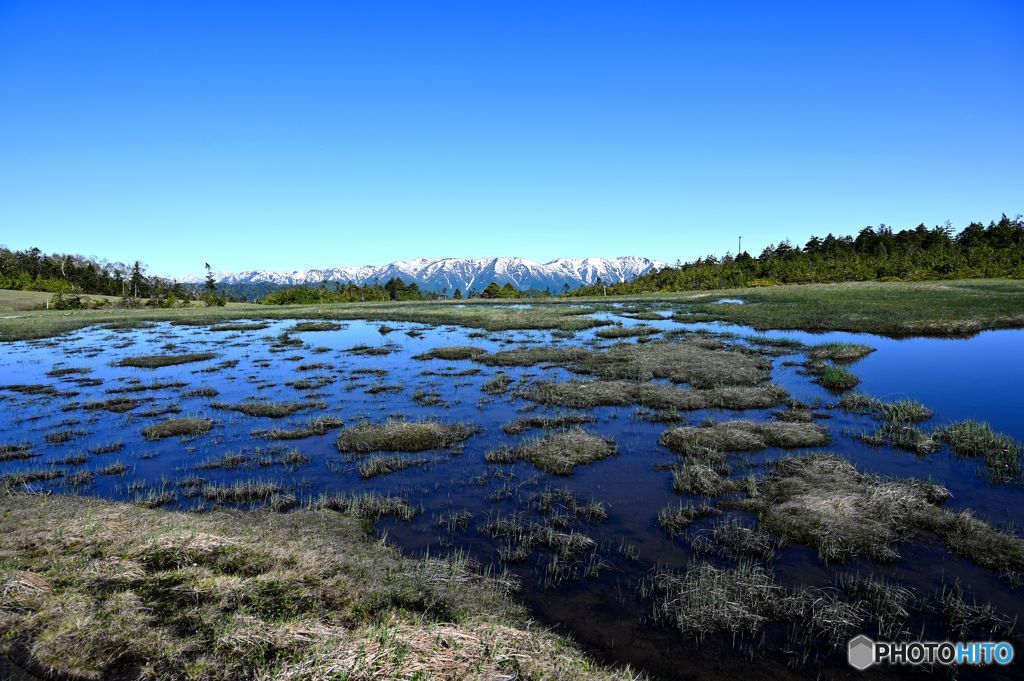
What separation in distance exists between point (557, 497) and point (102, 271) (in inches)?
8910

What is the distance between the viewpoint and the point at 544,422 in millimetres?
19641

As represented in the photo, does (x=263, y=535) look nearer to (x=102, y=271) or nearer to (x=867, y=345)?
(x=867, y=345)

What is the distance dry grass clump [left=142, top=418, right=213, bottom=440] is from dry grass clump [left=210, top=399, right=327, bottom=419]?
202 cm

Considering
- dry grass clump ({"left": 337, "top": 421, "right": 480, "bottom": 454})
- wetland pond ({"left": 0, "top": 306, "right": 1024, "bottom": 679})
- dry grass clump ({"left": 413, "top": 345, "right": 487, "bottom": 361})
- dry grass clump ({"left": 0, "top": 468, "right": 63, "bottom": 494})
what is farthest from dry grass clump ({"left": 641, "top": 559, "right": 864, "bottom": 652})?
dry grass clump ({"left": 413, "top": 345, "right": 487, "bottom": 361})

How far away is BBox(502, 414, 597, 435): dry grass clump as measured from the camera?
19.0 m

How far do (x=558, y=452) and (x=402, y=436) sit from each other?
20.0 ft

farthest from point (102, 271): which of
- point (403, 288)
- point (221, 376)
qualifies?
point (221, 376)

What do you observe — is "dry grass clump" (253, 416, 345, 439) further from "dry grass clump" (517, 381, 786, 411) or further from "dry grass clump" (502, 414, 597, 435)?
"dry grass clump" (517, 381, 786, 411)

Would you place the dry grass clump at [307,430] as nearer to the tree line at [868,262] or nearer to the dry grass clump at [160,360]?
the dry grass clump at [160,360]

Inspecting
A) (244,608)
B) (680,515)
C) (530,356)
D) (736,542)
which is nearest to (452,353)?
(530,356)

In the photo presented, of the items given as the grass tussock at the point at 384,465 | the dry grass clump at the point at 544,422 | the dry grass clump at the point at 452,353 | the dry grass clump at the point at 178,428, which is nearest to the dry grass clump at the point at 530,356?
the dry grass clump at the point at 452,353

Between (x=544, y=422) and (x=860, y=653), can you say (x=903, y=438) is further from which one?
(x=544, y=422)

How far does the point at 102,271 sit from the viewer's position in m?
172

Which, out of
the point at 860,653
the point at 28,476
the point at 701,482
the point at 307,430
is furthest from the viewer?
the point at 307,430
